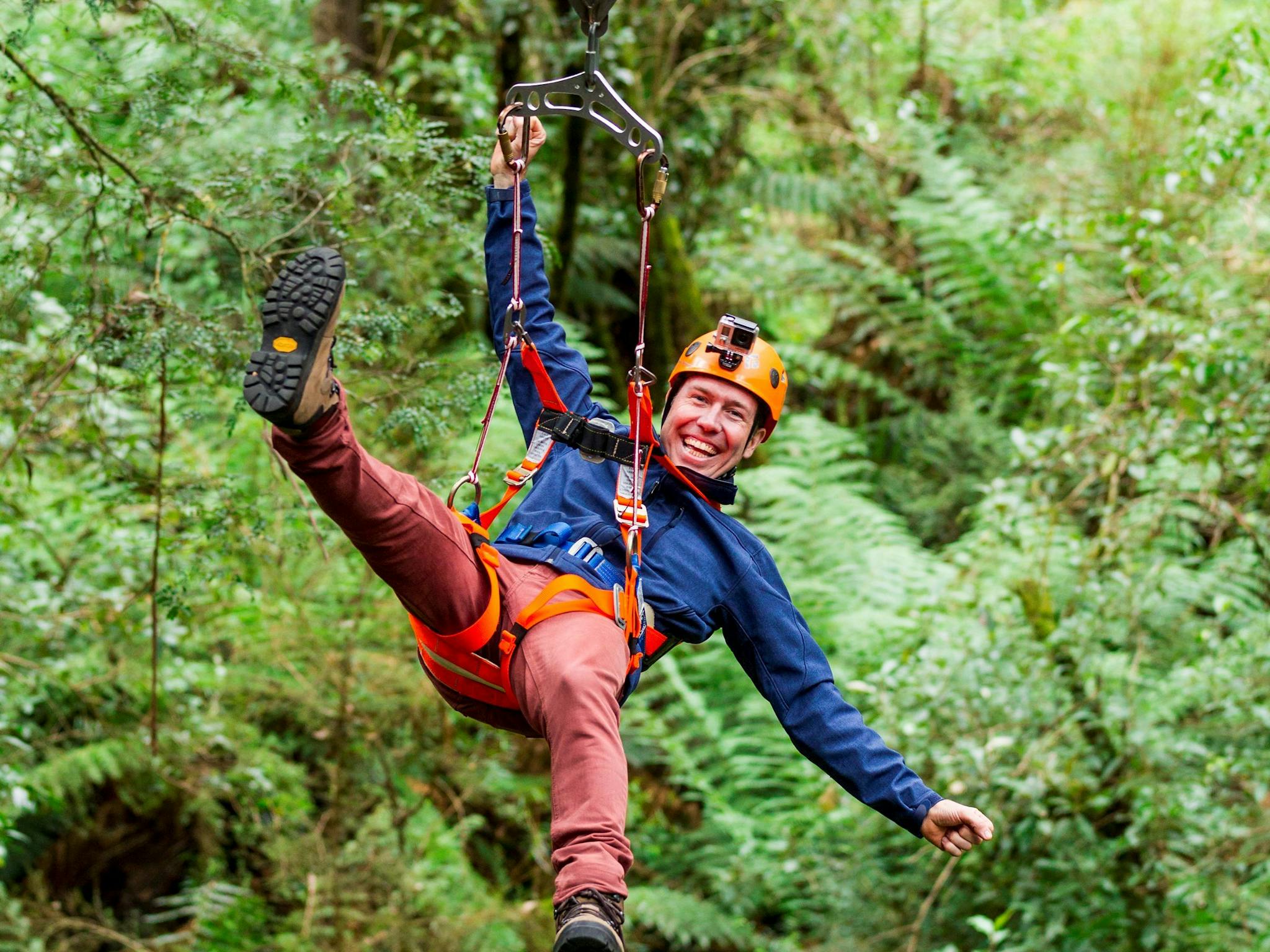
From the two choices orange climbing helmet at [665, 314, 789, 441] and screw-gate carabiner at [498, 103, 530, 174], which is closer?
screw-gate carabiner at [498, 103, 530, 174]

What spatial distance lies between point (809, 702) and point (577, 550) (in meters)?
0.64

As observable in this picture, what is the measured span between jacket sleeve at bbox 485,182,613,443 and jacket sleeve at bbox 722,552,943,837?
594mm

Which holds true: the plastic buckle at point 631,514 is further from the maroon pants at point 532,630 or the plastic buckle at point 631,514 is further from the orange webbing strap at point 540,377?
A: the orange webbing strap at point 540,377

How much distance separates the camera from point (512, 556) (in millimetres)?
2734

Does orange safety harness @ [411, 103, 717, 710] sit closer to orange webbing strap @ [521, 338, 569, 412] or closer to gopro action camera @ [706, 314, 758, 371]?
orange webbing strap @ [521, 338, 569, 412]

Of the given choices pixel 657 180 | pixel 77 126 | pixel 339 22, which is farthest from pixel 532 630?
pixel 339 22

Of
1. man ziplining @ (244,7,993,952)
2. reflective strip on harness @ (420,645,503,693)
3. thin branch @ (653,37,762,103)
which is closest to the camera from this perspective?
man ziplining @ (244,7,993,952)

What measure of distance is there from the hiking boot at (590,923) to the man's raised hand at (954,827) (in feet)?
2.41

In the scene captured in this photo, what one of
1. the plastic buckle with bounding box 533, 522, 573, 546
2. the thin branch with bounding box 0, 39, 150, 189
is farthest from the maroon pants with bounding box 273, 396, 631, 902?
the thin branch with bounding box 0, 39, 150, 189

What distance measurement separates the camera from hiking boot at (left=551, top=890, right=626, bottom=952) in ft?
6.69

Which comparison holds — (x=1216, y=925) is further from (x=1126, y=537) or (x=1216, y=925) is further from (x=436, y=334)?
(x=436, y=334)

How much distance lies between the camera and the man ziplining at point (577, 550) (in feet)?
7.07

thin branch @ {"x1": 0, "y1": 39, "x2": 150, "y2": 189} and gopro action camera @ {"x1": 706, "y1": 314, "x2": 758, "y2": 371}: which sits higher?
thin branch @ {"x1": 0, "y1": 39, "x2": 150, "y2": 189}

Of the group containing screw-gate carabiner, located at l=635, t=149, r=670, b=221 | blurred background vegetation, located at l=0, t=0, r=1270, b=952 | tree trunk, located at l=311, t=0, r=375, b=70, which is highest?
tree trunk, located at l=311, t=0, r=375, b=70
